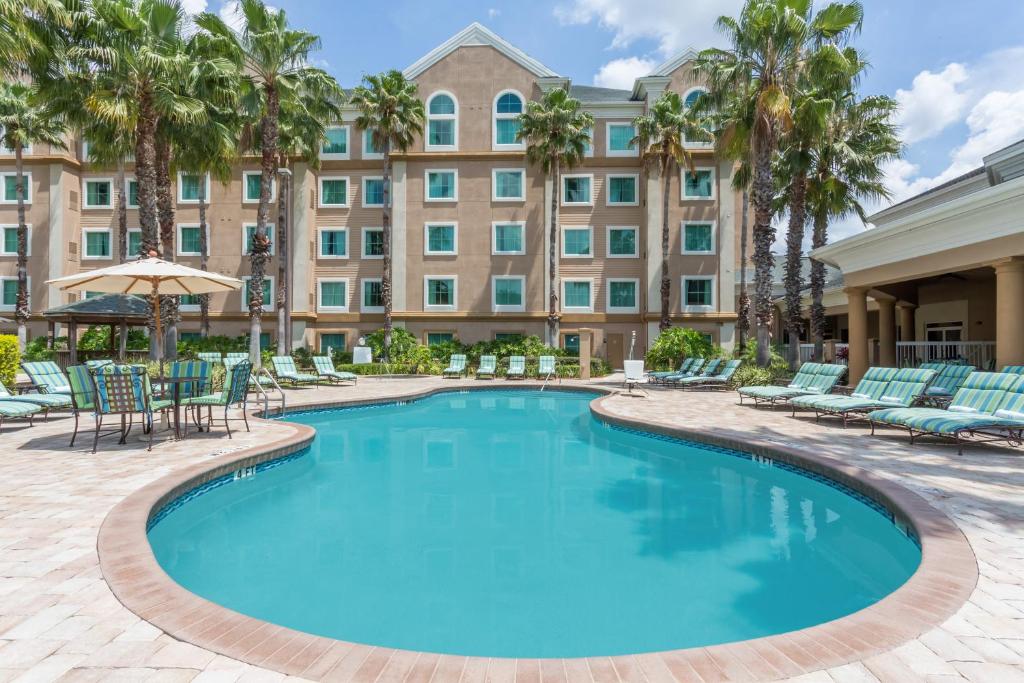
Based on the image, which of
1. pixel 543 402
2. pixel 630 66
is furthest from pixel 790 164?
pixel 630 66

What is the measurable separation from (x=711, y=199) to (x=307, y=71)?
65.2ft

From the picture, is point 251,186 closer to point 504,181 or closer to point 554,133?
point 504,181

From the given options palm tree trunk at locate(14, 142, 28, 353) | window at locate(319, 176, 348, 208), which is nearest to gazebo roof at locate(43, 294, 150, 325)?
palm tree trunk at locate(14, 142, 28, 353)

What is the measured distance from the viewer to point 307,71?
2259 centimetres

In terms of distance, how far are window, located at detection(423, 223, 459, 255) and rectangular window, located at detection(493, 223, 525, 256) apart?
2186 mm

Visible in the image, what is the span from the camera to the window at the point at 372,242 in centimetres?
3066

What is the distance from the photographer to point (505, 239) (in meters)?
29.9

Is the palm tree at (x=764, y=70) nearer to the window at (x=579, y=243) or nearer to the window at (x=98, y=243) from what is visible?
the window at (x=579, y=243)

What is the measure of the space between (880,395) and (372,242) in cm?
2542

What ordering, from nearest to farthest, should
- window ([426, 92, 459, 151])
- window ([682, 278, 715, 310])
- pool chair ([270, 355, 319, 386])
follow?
1. pool chair ([270, 355, 319, 386])
2. window ([682, 278, 715, 310])
3. window ([426, 92, 459, 151])

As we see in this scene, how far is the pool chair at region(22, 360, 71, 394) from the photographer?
11.0 metres

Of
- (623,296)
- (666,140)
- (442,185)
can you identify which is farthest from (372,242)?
(666,140)

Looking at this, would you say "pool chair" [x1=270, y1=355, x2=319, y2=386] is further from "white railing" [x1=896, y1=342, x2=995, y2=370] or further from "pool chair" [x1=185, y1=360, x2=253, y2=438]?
"white railing" [x1=896, y1=342, x2=995, y2=370]

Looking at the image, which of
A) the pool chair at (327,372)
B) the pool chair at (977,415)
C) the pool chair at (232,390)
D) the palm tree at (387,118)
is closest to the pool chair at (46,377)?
the pool chair at (232,390)
